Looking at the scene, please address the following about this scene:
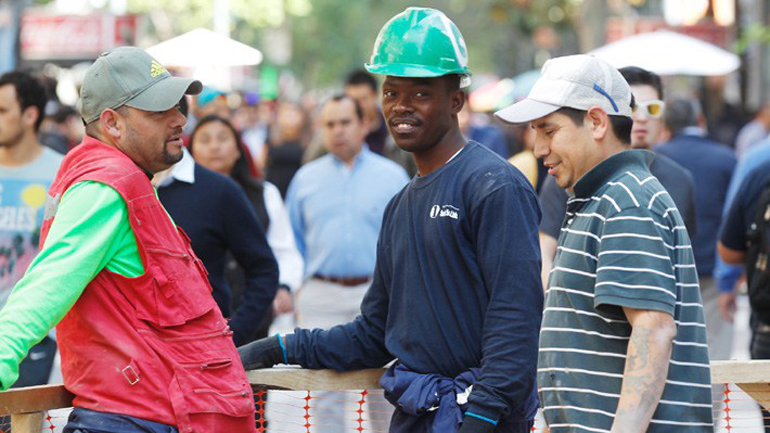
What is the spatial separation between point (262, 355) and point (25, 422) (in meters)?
0.85

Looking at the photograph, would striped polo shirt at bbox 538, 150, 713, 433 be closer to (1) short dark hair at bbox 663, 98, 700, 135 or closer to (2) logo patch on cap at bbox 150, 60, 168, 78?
(2) logo patch on cap at bbox 150, 60, 168, 78

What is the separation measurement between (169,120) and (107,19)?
22530 millimetres

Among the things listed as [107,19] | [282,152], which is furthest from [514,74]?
[282,152]

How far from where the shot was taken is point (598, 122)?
3.77m

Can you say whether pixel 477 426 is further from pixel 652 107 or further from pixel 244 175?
pixel 244 175

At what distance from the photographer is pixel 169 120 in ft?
13.2

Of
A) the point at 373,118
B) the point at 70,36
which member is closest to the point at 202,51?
the point at 373,118

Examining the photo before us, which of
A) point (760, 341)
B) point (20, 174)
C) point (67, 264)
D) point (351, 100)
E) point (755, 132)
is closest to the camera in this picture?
point (67, 264)

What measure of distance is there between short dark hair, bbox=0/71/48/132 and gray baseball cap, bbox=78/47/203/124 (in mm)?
2684

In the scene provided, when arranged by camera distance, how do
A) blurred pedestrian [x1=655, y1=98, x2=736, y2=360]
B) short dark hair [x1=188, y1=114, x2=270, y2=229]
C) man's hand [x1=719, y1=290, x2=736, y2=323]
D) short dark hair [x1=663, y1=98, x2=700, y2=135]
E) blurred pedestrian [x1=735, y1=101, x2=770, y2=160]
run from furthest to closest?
1. blurred pedestrian [x1=735, y1=101, x2=770, y2=160]
2. short dark hair [x1=663, y1=98, x2=700, y2=135]
3. blurred pedestrian [x1=655, y1=98, x2=736, y2=360]
4. man's hand [x1=719, y1=290, x2=736, y2=323]
5. short dark hair [x1=188, y1=114, x2=270, y2=229]

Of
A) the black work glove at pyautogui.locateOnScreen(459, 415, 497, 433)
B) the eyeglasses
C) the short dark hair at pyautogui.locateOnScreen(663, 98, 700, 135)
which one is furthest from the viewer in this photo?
the short dark hair at pyautogui.locateOnScreen(663, 98, 700, 135)

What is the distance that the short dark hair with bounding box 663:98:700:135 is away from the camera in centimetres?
945

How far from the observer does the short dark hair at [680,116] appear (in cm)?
945

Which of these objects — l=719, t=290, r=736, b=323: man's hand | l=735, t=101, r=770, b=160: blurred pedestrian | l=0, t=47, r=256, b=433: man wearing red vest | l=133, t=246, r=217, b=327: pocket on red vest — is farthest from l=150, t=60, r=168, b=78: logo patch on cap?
l=735, t=101, r=770, b=160: blurred pedestrian
